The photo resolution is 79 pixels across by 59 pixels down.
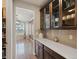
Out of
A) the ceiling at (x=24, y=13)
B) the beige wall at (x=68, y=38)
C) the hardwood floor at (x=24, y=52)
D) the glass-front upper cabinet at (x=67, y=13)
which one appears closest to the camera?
the glass-front upper cabinet at (x=67, y=13)

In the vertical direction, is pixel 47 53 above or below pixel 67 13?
below

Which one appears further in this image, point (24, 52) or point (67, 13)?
point (24, 52)

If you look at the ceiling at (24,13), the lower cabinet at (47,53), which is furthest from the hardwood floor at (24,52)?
the ceiling at (24,13)

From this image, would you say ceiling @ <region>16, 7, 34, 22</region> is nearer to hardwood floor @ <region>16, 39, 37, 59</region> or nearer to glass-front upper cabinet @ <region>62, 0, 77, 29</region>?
hardwood floor @ <region>16, 39, 37, 59</region>

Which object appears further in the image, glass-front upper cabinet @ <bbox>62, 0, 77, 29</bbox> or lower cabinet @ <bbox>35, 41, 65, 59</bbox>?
glass-front upper cabinet @ <bbox>62, 0, 77, 29</bbox>

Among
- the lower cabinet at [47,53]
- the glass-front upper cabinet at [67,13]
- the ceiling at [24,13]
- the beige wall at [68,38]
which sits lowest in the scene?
the lower cabinet at [47,53]

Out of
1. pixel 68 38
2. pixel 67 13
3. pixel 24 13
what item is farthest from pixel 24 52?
pixel 67 13

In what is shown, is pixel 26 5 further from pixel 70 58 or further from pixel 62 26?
pixel 70 58

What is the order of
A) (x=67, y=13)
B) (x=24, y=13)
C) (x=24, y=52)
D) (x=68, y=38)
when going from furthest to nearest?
1. (x=24, y=13)
2. (x=24, y=52)
3. (x=68, y=38)
4. (x=67, y=13)

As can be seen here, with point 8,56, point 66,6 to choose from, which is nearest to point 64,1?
point 66,6

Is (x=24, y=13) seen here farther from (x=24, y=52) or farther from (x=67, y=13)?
(x=67, y=13)

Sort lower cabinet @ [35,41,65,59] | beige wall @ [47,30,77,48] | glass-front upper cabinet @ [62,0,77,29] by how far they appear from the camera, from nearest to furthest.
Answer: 1. lower cabinet @ [35,41,65,59]
2. glass-front upper cabinet @ [62,0,77,29]
3. beige wall @ [47,30,77,48]

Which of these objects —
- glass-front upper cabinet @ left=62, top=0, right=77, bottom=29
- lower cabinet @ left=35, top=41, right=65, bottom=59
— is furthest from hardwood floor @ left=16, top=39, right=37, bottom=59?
glass-front upper cabinet @ left=62, top=0, right=77, bottom=29

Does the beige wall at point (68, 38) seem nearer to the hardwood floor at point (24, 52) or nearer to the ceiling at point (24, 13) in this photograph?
the hardwood floor at point (24, 52)
